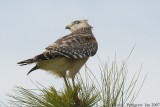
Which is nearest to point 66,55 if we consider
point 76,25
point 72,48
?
point 72,48

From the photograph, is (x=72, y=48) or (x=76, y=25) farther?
(x=76, y=25)

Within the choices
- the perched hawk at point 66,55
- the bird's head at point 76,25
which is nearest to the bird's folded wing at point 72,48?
the perched hawk at point 66,55

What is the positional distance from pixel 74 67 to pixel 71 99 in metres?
0.69

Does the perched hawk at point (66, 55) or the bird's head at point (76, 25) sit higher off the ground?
the bird's head at point (76, 25)

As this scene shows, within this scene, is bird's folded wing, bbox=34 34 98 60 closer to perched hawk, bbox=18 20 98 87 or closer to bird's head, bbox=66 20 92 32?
perched hawk, bbox=18 20 98 87

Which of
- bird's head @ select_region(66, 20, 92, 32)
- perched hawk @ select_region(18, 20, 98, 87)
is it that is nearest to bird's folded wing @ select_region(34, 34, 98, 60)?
perched hawk @ select_region(18, 20, 98, 87)

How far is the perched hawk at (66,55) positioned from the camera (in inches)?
183

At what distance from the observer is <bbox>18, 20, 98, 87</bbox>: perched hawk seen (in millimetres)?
4645

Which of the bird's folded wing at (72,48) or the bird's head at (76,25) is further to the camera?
the bird's head at (76,25)

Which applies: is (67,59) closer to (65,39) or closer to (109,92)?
(65,39)

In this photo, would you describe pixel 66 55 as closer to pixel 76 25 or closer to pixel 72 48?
pixel 72 48

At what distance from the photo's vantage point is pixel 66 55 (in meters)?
4.77

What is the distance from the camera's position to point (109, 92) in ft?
14.5

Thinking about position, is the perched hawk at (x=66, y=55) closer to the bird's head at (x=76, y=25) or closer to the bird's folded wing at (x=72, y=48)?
the bird's folded wing at (x=72, y=48)
